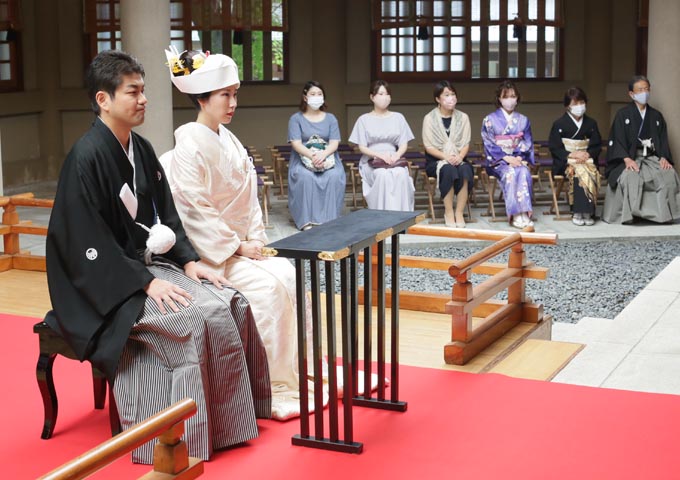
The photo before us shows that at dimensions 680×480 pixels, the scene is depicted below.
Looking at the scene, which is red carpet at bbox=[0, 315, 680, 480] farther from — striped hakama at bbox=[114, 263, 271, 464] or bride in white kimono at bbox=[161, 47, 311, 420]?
bride in white kimono at bbox=[161, 47, 311, 420]

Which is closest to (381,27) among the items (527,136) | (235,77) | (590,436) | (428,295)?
(527,136)

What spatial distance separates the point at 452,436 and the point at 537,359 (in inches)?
50.2

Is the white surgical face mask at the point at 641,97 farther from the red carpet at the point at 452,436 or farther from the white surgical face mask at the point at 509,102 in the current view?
the red carpet at the point at 452,436

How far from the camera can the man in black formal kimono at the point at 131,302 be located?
3643 millimetres

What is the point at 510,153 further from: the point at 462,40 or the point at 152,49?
the point at 152,49

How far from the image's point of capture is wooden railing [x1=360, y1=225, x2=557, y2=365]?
4.93 metres

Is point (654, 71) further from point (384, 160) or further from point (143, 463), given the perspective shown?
point (143, 463)

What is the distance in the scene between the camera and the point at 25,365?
187 inches

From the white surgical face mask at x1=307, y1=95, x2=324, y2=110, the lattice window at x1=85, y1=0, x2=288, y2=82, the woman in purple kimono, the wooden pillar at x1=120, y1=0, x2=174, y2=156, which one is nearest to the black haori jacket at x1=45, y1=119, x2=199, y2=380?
the wooden pillar at x1=120, y1=0, x2=174, y2=156

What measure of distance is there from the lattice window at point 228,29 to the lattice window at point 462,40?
1157mm

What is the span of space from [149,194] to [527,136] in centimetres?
639

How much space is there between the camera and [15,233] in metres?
7.05

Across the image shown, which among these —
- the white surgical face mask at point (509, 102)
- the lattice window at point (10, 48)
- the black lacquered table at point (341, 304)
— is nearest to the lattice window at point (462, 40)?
the white surgical face mask at point (509, 102)

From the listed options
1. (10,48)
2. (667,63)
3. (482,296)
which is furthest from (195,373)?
(10,48)
